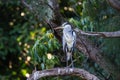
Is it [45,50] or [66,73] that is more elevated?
[45,50]

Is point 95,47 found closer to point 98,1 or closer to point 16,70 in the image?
point 98,1

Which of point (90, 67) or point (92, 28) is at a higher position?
point (92, 28)

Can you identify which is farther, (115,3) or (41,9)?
(41,9)

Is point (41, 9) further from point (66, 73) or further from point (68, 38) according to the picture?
point (66, 73)

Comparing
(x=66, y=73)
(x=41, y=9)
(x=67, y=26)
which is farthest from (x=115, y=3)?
(x=41, y=9)

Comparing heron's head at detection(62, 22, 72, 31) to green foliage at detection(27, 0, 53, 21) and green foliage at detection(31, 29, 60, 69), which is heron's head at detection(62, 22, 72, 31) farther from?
green foliage at detection(31, 29, 60, 69)

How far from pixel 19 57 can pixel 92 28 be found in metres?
3.12

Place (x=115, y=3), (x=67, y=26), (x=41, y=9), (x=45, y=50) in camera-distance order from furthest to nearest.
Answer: (x=45, y=50)
(x=41, y=9)
(x=67, y=26)
(x=115, y=3)

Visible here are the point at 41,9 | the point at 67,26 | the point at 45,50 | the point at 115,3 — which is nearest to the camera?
the point at 115,3

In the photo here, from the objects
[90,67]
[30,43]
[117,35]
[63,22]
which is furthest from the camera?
[30,43]

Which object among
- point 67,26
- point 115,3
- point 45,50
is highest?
point 115,3

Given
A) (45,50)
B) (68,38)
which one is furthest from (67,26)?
(45,50)

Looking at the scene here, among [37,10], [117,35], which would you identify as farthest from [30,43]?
[117,35]

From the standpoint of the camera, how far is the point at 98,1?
6078 mm
